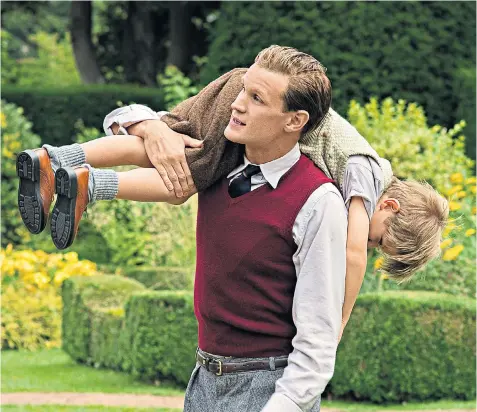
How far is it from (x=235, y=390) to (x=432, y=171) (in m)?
6.14

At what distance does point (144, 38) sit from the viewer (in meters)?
18.5

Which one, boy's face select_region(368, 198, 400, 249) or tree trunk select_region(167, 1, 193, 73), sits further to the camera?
tree trunk select_region(167, 1, 193, 73)

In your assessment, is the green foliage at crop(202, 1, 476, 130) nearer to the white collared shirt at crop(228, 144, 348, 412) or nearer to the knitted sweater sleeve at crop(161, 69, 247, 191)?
the knitted sweater sleeve at crop(161, 69, 247, 191)

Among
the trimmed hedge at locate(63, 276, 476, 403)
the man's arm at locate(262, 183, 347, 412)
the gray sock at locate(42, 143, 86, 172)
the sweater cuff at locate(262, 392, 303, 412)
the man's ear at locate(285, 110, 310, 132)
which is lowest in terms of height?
the trimmed hedge at locate(63, 276, 476, 403)

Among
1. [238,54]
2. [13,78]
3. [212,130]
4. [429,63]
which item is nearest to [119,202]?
[238,54]

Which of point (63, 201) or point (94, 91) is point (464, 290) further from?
point (94, 91)

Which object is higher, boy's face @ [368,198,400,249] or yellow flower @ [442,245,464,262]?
boy's face @ [368,198,400,249]

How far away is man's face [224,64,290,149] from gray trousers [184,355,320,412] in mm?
645

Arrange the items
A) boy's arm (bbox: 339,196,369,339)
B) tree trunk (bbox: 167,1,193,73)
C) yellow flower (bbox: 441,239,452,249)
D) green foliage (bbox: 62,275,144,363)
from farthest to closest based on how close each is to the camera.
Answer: tree trunk (bbox: 167,1,193,73), green foliage (bbox: 62,275,144,363), yellow flower (bbox: 441,239,452,249), boy's arm (bbox: 339,196,369,339)

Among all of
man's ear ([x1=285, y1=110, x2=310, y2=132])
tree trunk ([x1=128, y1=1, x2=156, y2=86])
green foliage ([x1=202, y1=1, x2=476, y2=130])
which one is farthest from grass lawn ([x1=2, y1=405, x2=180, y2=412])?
tree trunk ([x1=128, y1=1, x2=156, y2=86])

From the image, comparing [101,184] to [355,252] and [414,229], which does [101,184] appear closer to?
[355,252]

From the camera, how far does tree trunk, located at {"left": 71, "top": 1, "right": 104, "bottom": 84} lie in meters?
18.4

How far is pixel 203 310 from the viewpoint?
295cm

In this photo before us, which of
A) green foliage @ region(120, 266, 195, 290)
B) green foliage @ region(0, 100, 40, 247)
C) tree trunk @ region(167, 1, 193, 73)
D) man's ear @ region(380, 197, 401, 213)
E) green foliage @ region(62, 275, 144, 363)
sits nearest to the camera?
man's ear @ region(380, 197, 401, 213)
